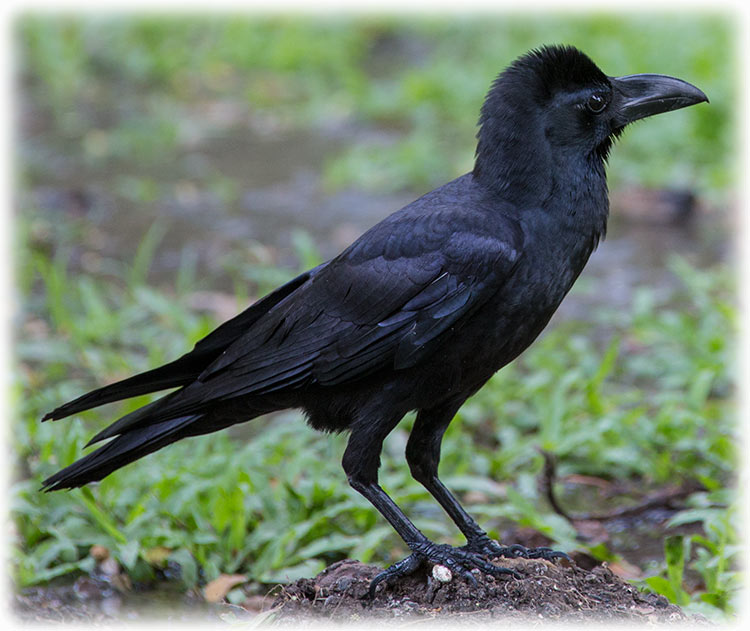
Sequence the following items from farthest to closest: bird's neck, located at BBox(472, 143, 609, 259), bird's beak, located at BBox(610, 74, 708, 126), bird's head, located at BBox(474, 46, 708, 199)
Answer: bird's beak, located at BBox(610, 74, 708, 126) < bird's head, located at BBox(474, 46, 708, 199) < bird's neck, located at BBox(472, 143, 609, 259)

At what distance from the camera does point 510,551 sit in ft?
10.7

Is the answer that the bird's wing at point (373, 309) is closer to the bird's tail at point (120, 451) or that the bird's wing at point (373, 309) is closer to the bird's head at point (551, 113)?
the bird's tail at point (120, 451)

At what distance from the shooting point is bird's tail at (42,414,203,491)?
3.38 metres

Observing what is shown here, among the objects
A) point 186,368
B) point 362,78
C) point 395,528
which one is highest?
point 362,78

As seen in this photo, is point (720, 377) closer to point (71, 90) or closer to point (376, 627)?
point (376, 627)

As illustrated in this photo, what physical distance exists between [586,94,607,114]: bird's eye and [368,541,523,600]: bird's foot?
1.52 meters

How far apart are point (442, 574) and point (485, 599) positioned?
0.16 m

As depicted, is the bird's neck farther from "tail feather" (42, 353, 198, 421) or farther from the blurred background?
"tail feather" (42, 353, 198, 421)

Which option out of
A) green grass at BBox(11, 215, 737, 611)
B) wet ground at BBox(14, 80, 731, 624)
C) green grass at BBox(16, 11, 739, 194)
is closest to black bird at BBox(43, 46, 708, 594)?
wet ground at BBox(14, 80, 731, 624)

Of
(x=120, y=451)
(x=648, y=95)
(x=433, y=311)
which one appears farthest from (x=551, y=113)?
(x=120, y=451)

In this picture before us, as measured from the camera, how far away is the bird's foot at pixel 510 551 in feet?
10.5

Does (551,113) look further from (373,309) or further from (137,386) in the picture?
(137,386)

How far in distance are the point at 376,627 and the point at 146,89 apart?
30.0 ft

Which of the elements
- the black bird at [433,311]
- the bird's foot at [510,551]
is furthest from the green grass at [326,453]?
the black bird at [433,311]
